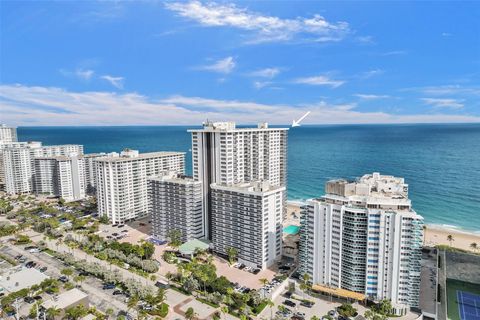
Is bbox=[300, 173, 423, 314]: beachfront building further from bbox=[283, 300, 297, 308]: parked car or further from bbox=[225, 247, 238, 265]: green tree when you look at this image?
bbox=[225, 247, 238, 265]: green tree

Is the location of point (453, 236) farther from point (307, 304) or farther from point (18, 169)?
point (18, 169)

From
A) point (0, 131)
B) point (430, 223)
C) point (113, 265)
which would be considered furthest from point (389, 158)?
point (0, 131)

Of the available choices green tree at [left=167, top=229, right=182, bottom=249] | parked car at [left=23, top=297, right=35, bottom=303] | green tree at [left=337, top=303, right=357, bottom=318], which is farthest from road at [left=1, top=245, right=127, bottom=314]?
green tree at [left=337, top=303, right=357, bottom=318]

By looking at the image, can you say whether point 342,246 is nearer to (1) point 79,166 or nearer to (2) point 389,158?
(1) point 79,166

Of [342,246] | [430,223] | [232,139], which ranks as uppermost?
[232,139]

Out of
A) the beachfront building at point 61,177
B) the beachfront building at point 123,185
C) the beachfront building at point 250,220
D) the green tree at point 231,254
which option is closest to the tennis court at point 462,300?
the beachfront building at point 250,220

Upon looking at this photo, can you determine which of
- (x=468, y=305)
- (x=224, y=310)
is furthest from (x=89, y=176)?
(x=468, y=305)
